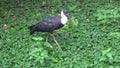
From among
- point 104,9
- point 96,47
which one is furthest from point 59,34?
point 104,9

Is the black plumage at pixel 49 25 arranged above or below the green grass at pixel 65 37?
above

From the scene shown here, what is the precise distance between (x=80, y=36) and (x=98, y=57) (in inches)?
45.8

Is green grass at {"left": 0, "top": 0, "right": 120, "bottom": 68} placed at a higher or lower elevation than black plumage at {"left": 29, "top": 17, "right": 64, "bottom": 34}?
lower

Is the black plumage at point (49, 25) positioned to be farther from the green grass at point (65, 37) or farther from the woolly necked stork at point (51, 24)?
the green grass at point (65, 37)

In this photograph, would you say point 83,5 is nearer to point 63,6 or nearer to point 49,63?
point 63,6

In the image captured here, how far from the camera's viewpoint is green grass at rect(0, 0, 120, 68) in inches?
276

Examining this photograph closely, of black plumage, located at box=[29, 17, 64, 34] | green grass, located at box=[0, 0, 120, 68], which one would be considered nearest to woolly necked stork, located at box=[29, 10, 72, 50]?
black plumage, located at box=[29, 17, 64, 34]

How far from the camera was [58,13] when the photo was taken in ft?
31.2

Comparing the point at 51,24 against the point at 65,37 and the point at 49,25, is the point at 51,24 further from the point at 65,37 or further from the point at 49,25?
A: the point at 65,37

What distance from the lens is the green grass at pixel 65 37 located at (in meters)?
7.02

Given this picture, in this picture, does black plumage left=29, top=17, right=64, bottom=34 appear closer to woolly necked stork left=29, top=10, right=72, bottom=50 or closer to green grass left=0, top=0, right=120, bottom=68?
woolly necked stork left=29, top=10, right=72, bottom=50

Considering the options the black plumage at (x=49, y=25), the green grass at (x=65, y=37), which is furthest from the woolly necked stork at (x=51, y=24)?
the green grass at (x=65, y=37)

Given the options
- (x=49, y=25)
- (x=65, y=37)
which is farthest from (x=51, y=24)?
(x=65, y=37)

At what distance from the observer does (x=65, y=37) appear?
26.8ft
